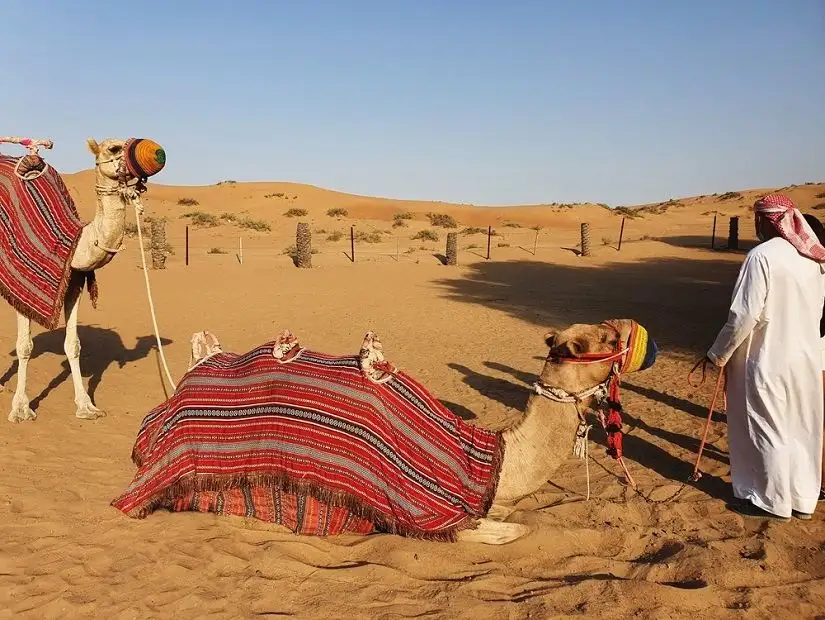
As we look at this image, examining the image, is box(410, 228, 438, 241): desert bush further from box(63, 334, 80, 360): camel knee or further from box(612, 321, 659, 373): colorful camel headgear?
box(612, 321, 659, 373): colorful camel headgear

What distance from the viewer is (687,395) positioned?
764 centimetres

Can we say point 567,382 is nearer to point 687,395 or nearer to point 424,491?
point 424,491

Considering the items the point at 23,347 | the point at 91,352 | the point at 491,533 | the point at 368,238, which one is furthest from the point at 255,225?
the point at 491,533

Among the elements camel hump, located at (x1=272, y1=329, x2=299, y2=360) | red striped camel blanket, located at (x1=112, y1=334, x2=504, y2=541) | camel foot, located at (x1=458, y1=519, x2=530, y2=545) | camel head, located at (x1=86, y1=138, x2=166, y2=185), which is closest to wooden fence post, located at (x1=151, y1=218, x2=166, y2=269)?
camel head, located at (x1=86, y1=138, x2=166, y2=185)

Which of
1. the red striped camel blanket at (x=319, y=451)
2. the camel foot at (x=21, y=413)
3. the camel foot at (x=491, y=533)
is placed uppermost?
the red striped camel blanket at (x=319, y=451)

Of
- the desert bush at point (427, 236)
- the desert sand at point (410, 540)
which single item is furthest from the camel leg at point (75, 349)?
the desert bush at point (427, 236)

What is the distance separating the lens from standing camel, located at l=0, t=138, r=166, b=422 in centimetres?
561

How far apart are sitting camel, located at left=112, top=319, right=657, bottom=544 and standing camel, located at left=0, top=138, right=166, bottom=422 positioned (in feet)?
8.67

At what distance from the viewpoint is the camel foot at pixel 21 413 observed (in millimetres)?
6152

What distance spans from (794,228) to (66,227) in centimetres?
613

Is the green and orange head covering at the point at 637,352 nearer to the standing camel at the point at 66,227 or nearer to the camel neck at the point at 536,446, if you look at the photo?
the camel neck at the point at 536,446

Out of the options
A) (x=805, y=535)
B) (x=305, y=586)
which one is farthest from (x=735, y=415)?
(x=305, y=586)

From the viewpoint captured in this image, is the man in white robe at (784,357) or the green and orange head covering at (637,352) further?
the man in white robe at (784,357)

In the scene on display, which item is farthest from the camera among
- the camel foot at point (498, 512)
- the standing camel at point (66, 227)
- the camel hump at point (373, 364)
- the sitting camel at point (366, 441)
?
the standing camel at point (66, 227)
